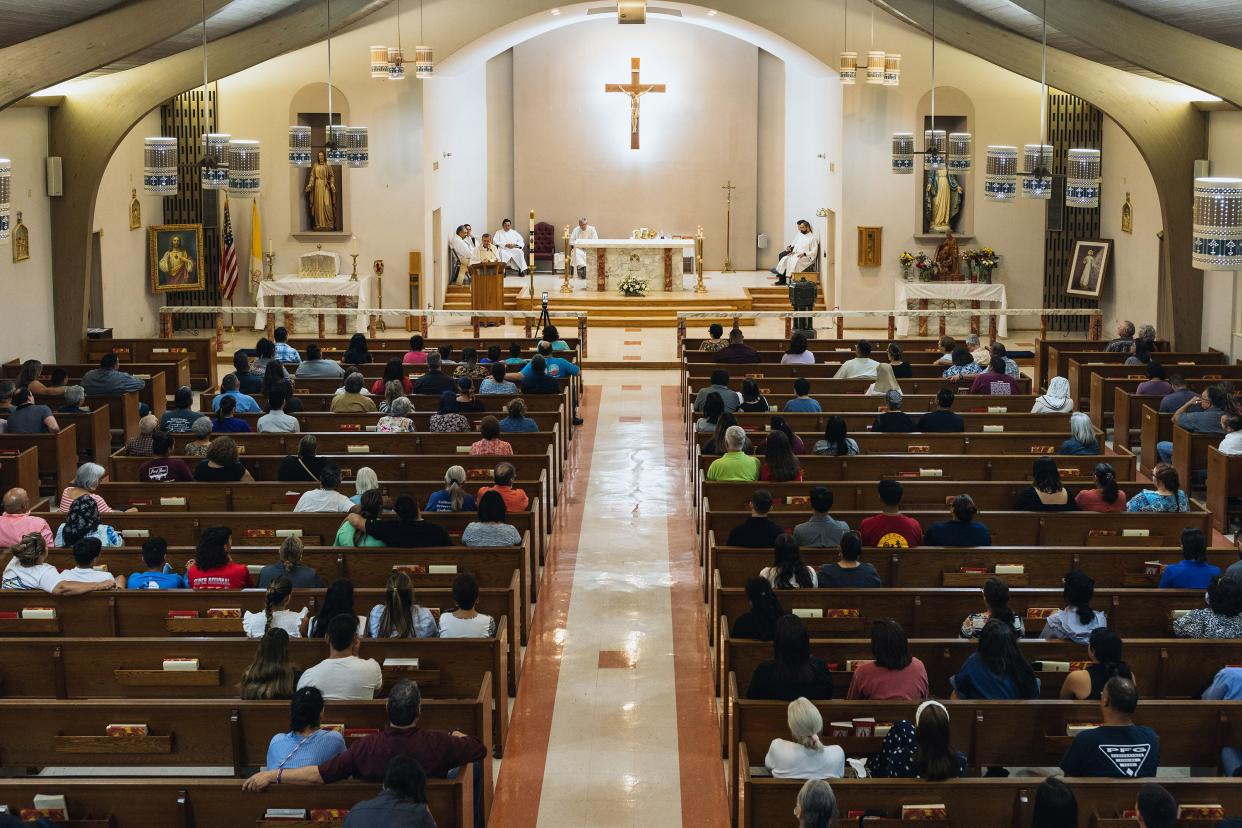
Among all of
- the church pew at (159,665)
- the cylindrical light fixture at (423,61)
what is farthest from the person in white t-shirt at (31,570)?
the cylindrical light fixture at (423,61)

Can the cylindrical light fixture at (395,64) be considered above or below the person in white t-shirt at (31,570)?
above

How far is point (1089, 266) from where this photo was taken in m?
20.2

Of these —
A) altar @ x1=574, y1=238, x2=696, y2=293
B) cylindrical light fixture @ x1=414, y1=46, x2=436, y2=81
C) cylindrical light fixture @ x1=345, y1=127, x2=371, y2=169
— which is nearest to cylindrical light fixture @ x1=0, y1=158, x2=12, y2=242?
cylindrical light fixture @ x1=345, y1=127, x2=371, y2=169

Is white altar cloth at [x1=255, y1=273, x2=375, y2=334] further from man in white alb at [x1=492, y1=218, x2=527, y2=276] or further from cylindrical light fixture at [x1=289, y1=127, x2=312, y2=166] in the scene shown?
man in white alb at [x1=492, y1=218, x2=527, y2=276]

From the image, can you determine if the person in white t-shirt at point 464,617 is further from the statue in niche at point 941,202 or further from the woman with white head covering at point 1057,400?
the statue in niche at point 941,202

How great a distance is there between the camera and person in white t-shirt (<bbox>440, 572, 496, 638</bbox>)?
23.7ft

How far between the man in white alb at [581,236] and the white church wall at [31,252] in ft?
29.0

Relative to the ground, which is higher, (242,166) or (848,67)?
(848,67)

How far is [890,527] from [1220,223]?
448 centimetres

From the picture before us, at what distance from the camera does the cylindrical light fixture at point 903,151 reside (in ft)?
59.6

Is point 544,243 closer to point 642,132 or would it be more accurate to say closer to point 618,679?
point 642,132

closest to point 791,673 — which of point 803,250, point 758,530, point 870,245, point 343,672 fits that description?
point 343,672

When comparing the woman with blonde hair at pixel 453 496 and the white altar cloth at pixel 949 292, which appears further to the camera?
the white altar cloth at pixel 949 292

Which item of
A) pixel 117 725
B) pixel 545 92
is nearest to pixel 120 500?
pixel 117 725
